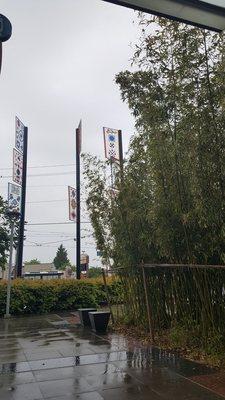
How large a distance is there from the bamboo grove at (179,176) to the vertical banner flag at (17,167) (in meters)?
7.86

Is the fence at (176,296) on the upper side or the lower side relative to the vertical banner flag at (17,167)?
lower

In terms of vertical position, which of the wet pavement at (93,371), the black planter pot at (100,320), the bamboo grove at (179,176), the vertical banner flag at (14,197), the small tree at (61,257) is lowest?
the wet pavement at (93,371)

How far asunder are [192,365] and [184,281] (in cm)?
148

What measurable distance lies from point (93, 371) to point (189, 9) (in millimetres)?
4244

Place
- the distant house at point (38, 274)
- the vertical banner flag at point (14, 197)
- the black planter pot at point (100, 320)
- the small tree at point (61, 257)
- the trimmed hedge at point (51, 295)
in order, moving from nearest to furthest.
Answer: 1. the black planter pot at point (100, 320)
2. the trimmed hedge at point (51, 295)
3. the vertical banner flag at point (14, 197)
4. the distant house at point (38, 274)
5. the small tree at point (61, 257)

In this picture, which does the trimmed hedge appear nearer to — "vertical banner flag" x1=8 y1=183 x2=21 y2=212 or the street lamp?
"vertical banner flag" x1=8 y1=183 x2=21 y2=212

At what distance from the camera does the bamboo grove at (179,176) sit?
17.3 feet

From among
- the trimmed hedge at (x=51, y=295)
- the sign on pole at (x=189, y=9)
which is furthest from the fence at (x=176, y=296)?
the trimmed hedge at (x=51, y=295)

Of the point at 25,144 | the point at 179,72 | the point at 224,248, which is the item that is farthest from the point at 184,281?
the point at 25,144

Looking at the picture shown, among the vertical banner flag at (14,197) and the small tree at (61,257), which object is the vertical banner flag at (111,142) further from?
the small tree at (61,257)

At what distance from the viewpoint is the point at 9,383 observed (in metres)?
4.76

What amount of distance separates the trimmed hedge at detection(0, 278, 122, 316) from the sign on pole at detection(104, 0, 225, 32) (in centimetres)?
962

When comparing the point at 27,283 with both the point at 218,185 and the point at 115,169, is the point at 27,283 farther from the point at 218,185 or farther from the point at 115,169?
the point at 218,185

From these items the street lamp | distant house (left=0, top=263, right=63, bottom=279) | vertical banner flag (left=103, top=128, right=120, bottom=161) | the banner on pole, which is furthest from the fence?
distant house (left=0, top=263, right=63, bottom=279)
